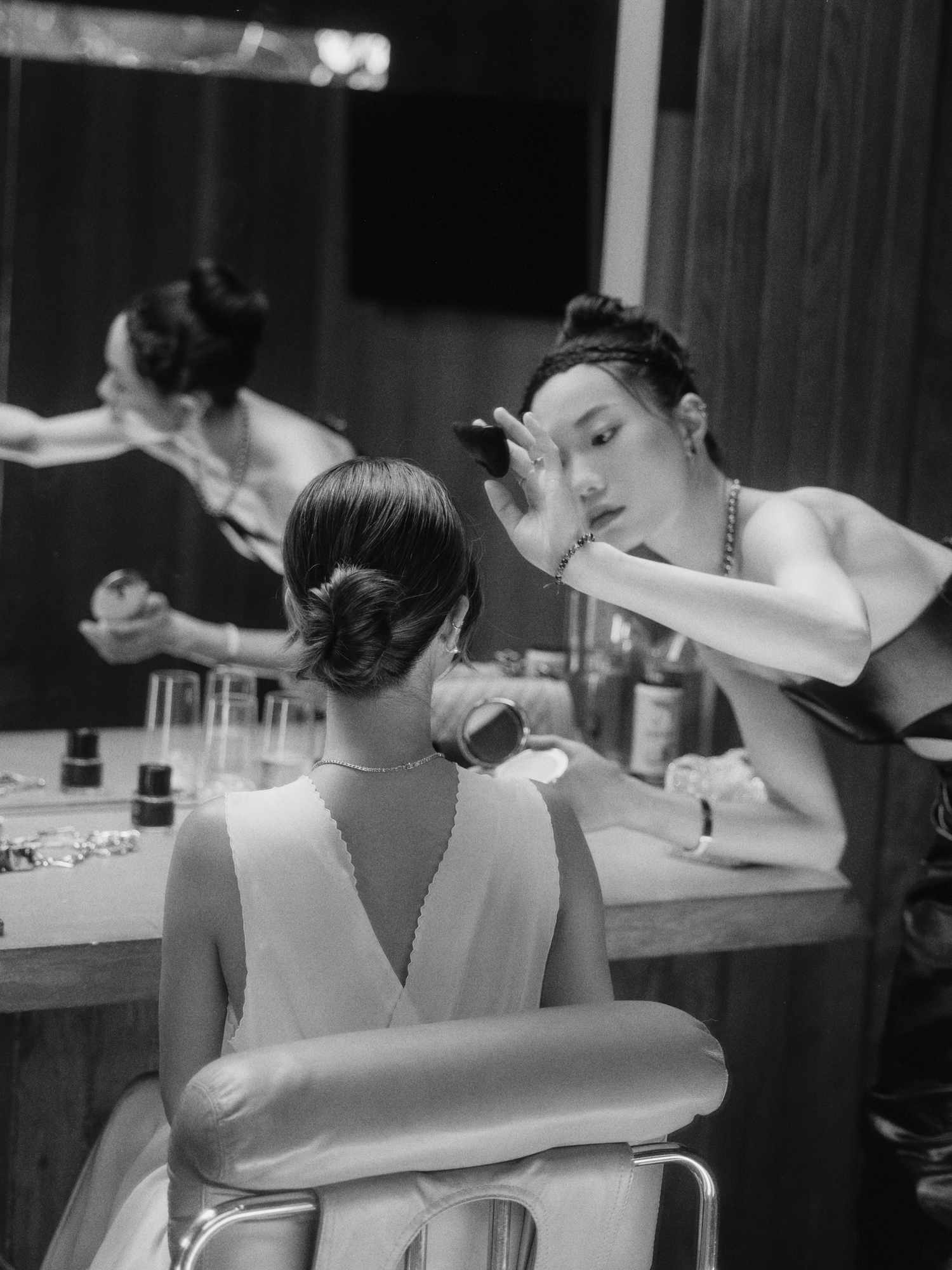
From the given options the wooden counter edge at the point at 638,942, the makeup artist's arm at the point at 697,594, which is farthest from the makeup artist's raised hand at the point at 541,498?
the wooden counter edge at the point at 638,942

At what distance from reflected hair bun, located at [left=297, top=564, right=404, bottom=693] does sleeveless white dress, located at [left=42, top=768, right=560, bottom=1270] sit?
0.11 m

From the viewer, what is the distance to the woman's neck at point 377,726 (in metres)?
1.33

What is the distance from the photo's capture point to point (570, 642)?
2527 millimetres

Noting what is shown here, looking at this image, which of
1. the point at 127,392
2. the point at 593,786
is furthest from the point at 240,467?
the point at 593,786

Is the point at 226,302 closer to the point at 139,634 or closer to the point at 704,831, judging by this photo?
the point at 139,634

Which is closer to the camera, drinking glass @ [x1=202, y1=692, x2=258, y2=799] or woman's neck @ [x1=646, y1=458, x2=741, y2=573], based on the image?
woman's neck @ [x1=646, y1=458, x2=741, y2=573]

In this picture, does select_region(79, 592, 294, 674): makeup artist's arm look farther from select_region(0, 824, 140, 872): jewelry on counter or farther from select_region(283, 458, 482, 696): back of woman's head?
select_region(283, 458, 482, 696): back of woman's head

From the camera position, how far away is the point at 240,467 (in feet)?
7.01

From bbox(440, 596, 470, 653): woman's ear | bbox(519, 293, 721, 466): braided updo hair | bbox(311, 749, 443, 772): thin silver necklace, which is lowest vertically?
bbox(311, 749, 443, 772): thin silver necklace

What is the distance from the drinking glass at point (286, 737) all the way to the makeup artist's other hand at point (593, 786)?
1.28 feet

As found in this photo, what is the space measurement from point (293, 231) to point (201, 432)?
0.32m

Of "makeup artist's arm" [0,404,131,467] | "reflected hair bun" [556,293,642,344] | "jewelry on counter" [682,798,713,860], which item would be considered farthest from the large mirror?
"jewelry on counter" [682,798,713,860]

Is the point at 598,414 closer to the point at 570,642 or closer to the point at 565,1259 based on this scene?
the point at 570,642

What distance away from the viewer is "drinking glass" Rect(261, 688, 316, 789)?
2166 mm
